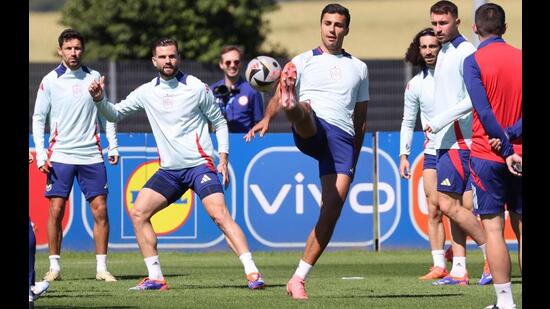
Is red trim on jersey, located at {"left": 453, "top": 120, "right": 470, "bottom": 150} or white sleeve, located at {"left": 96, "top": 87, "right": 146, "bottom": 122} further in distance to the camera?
red trim on jersey, located at {"left": 453, "top": 120, "right": 470, "bottom": 150}

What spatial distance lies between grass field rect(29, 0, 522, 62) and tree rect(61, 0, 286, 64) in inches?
1040

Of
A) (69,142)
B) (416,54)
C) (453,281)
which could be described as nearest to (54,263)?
(69,142)

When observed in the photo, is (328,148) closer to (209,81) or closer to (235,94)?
(235,94)

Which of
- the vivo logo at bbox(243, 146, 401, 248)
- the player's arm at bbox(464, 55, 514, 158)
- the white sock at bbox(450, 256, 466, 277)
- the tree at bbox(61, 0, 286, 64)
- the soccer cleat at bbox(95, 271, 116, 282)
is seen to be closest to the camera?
the player's arm at bbox(464, 55, 514, 158)

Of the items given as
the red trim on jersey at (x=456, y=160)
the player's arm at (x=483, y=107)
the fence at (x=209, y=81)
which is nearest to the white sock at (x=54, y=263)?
the red trim on jersey at (x=456, y=160)

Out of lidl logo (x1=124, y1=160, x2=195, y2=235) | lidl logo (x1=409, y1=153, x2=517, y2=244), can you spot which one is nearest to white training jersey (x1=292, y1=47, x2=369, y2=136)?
lidl logo (x1=409, y1=153, x2=517, y2=244)

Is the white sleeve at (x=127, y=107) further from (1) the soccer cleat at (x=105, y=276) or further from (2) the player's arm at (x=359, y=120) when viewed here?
(2) the player's arm at (x=359, y=120)

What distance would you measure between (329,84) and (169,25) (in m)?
34.4

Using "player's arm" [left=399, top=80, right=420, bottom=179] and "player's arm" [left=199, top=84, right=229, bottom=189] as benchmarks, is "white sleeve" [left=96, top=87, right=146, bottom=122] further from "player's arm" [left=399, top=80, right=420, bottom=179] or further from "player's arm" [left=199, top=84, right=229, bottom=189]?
"player's arm" [left=399, top=80, right=420, bottom=179]

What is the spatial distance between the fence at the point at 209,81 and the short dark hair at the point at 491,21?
18.3 m

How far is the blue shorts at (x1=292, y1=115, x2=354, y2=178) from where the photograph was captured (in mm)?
11648

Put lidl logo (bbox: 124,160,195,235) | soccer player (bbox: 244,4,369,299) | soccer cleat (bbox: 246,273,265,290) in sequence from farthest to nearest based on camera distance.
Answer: lidl logo (bbox: 124,160,195,235) < soccer cleat (bbox: 246,273,265,290) < soccer player (bbox: 244,4,369,299)

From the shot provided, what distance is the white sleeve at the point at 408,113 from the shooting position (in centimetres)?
1452
